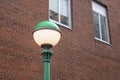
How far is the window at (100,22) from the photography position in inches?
559

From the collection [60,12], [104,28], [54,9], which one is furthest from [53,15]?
[104,28]

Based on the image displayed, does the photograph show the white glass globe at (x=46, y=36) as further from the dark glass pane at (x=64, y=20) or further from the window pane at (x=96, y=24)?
the window pane at (x=96, y=24)

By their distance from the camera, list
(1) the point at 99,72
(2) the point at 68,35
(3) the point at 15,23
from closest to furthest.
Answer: (3) the point at 15,23
(2) the point at 68,35
(1) the point at 99,72

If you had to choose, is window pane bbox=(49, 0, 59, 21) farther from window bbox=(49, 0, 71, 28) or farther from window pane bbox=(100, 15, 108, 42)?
window pane bbox=(100, 15, 108, 42)

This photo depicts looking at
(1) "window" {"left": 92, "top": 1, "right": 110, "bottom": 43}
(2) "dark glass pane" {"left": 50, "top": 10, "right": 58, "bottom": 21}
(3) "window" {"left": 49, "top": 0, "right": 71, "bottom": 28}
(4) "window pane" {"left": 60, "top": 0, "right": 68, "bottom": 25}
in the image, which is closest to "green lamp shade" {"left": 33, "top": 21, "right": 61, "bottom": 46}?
(3) "window" {"left": 49, "top": 0, "right": 71, "bottom": 28}

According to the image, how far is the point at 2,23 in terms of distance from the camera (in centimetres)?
957

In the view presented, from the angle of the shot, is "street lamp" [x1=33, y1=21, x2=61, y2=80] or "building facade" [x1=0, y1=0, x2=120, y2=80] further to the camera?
"building facade" [x1=0, y1=0, x2=120, y2=80]

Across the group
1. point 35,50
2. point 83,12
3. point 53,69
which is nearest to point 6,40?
point 35,50

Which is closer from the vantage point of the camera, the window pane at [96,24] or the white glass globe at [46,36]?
the white glass globe at [46,36]

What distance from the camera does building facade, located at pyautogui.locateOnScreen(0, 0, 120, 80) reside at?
9.62 meters

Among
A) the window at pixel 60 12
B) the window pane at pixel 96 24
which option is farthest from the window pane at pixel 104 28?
the window at pixel 60 12

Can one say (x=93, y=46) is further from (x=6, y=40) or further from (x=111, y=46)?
(x=6, y=40)

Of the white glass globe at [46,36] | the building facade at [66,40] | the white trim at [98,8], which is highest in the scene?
the white trim at [98,8]

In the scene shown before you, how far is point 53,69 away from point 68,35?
6.48 ft
